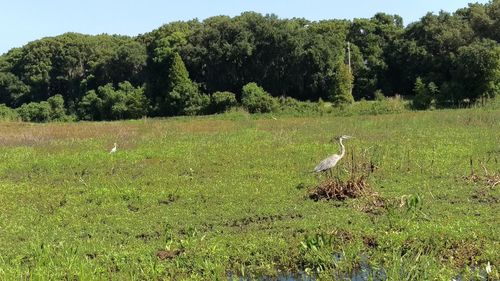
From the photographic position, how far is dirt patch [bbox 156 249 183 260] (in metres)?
8.18

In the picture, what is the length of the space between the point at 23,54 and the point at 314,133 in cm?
6335

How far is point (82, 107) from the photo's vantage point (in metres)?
62.6

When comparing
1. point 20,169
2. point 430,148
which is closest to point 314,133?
point 430,148

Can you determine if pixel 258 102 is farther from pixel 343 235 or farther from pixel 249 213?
pixel 343 235

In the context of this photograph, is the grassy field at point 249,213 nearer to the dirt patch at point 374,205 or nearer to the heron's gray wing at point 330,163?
the dirt patch at point 374,205

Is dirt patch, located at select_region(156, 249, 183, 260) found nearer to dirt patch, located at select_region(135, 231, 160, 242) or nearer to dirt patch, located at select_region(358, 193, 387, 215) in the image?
dirt patch, located at select_region(135, 231, 160, 242)

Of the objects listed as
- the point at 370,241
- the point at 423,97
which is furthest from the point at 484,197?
the point at 423,97

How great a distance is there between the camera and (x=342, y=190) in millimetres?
Answer: 11406

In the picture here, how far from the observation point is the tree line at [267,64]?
5009 centimetres

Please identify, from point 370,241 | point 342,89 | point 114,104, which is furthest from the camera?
point 114,104

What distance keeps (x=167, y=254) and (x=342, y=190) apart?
460 centimetres

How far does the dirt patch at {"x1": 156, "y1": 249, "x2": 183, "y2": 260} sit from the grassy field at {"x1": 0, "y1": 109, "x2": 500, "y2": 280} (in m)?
0.04

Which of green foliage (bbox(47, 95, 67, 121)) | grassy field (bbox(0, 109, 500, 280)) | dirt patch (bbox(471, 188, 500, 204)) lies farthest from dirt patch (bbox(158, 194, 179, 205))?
green foliage (bbox(47, 95, 67, 121))

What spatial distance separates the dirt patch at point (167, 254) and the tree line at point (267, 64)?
3763 cm
